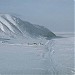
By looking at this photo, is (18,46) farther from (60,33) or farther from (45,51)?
(60,33)

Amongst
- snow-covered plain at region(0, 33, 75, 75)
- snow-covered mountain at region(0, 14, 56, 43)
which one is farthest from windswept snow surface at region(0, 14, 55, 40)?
snow-covered plain at region(0, 33, 75, 75)

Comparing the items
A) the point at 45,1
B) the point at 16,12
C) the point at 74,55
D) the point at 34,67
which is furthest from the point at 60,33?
the point at 34,67

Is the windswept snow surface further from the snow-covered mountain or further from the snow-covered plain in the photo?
the snow-covered plain

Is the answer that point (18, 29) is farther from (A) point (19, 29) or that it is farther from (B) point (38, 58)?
(B) point (38, 58)

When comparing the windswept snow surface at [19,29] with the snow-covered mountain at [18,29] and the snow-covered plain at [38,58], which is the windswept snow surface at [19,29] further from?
the snow-covered plain at [38,58]

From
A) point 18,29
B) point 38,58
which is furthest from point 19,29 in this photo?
point 38,58
